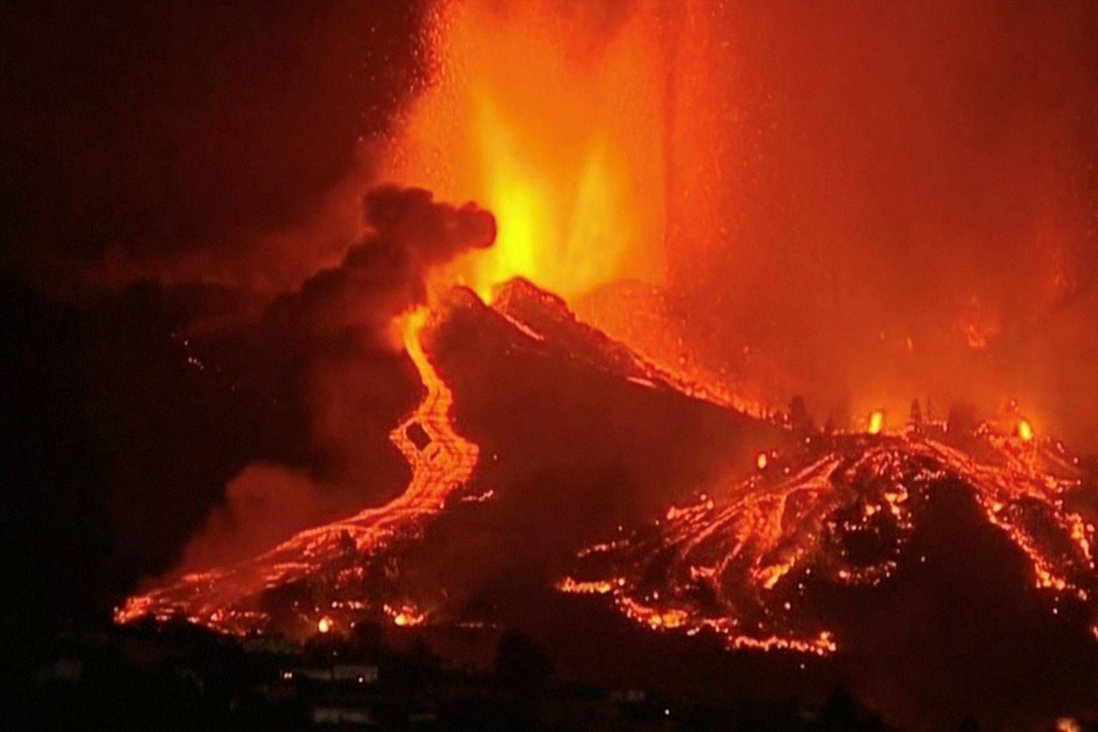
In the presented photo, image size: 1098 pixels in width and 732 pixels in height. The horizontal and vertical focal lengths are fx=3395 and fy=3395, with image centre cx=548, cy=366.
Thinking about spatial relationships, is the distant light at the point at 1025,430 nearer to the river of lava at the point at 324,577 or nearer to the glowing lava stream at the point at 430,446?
the glowing lava stream at the point at 430,446

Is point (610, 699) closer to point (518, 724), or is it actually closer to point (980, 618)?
point (518, 724)

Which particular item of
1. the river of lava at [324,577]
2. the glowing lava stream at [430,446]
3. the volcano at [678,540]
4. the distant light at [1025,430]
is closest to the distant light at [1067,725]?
the volcano at [678,540]

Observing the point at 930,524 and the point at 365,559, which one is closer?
the point at 365,559

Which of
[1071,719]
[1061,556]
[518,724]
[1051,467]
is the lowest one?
[518,724]

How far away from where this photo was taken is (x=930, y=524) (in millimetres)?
53219

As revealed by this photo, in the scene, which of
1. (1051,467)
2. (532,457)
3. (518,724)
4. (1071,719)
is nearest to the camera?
(518,724)

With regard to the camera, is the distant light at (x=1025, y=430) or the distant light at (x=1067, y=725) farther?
the distant light at (x=1025, y=430)

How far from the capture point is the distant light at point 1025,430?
61444 mm

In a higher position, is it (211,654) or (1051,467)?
(1051,467)

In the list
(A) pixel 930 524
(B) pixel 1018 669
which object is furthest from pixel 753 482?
(B) pixel 1018 669

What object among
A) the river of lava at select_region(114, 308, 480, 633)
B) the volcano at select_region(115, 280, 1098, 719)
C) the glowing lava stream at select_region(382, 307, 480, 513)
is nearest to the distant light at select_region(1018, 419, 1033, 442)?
the volcano at select_region(115, 280, 1098, 719)

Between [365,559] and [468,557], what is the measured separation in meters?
1.79

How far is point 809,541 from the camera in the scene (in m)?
52.2

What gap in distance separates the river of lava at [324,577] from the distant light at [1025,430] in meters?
11.8
